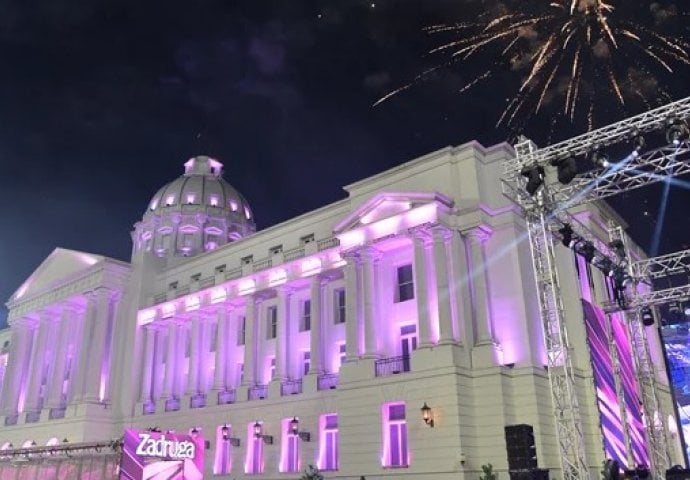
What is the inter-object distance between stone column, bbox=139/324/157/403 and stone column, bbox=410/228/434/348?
79.7 ft

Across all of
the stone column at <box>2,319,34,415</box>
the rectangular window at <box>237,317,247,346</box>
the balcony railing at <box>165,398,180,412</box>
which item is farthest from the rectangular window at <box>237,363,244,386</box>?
the stone column at <box>2,319,34,415</box>

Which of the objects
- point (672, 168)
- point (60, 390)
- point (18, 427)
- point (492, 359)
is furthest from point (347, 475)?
point (18, 427)

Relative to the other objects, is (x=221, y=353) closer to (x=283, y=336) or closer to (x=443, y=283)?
(x=283, y=336)

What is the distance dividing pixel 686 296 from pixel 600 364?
4872 mm

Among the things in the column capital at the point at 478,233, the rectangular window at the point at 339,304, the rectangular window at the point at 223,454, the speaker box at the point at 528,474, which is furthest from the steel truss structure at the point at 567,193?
the rectangular window at the point at 223,454

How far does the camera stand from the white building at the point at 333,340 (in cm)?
2875

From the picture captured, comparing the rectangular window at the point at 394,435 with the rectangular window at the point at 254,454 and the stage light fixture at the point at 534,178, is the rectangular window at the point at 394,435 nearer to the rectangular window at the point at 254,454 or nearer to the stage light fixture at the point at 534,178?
the rectangular window at the point at 254,454

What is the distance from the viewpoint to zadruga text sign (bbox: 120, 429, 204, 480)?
72.5 feet

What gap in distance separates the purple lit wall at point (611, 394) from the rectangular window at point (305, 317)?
1645 centimetres

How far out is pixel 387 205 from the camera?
32.9 metres

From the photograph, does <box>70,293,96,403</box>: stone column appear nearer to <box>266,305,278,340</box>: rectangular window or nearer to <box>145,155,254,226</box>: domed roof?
<box>266,305,278,340</box>: rectangular window

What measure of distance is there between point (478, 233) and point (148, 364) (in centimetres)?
2772

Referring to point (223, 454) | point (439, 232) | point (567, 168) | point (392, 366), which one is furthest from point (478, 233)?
point (223, 454)

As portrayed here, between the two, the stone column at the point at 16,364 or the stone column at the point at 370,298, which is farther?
the stone column at the point at 16,364
